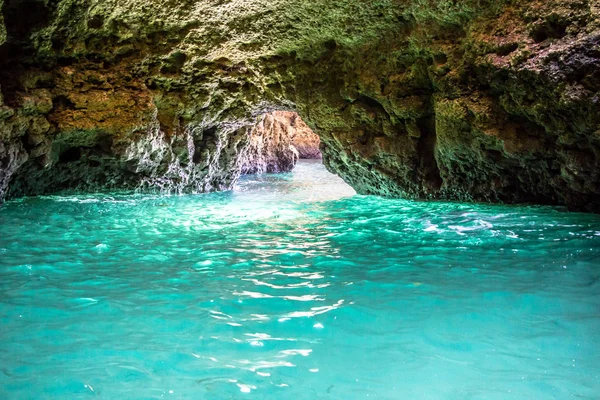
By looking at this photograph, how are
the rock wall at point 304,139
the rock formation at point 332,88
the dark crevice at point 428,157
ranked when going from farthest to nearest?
the rock wall at point 304,139 < the dark crevice at point 428,157 < the rock formation at point 332,88

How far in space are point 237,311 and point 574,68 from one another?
5.16 metres

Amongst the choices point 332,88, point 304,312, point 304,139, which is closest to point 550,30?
point 332,88

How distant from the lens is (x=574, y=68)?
5863 mm

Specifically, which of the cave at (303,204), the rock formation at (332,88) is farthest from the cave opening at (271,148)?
the rock formation at (332,88)

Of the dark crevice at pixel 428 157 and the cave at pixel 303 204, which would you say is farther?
the dark crevice at pixel 428 157

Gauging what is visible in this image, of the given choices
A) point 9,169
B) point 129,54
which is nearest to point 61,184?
point 9,169

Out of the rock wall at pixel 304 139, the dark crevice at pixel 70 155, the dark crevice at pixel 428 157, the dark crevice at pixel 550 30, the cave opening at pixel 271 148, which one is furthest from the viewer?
the rock wall at pixel 304 139

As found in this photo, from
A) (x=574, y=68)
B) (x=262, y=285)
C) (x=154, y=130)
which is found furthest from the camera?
(x=154, y=130)

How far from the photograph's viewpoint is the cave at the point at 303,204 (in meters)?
2.66

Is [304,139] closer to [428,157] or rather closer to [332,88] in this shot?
[332,88]

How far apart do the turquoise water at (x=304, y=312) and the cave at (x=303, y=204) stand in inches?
0.7

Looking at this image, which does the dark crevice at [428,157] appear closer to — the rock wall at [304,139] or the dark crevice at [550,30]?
the dark crevice at [550,30]

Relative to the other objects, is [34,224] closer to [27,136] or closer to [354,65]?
[27,136]

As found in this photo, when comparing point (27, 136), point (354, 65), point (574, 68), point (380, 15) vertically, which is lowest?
point (27, 136)
